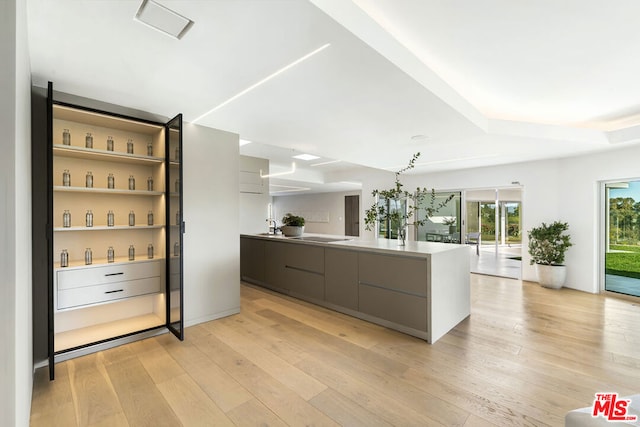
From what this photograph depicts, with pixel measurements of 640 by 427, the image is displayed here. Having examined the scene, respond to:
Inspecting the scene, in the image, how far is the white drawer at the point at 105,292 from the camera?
245cm

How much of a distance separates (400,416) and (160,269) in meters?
2.67

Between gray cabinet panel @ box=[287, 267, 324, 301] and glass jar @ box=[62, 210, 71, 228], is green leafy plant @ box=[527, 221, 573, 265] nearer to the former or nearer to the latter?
gray cabinet panel @ box=[287, 267, 324, 301]

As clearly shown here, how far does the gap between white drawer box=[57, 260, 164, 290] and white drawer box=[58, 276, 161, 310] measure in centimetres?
4

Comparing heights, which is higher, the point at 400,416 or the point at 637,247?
the point at 637,247

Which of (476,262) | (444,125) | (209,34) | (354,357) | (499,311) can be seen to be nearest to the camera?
(209,34)

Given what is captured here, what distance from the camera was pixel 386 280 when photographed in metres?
3.13

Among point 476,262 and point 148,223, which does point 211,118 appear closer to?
point 148,223

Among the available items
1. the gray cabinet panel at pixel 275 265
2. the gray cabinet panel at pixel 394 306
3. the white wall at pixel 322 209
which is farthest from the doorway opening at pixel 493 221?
the white wall at pixel 322 209

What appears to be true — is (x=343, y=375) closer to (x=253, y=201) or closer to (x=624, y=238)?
(x=253, y=201)

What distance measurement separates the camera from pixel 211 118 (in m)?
3.14

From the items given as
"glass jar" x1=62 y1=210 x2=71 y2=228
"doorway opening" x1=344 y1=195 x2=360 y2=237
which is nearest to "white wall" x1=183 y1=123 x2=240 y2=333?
"glass jar" x1=62 y1=210 x2=71 y2=228

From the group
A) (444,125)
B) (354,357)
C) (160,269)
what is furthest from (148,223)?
(444,125)

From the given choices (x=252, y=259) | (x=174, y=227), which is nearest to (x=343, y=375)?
(x=174, y=227)

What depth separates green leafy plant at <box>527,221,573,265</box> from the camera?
→ 5.04 m
